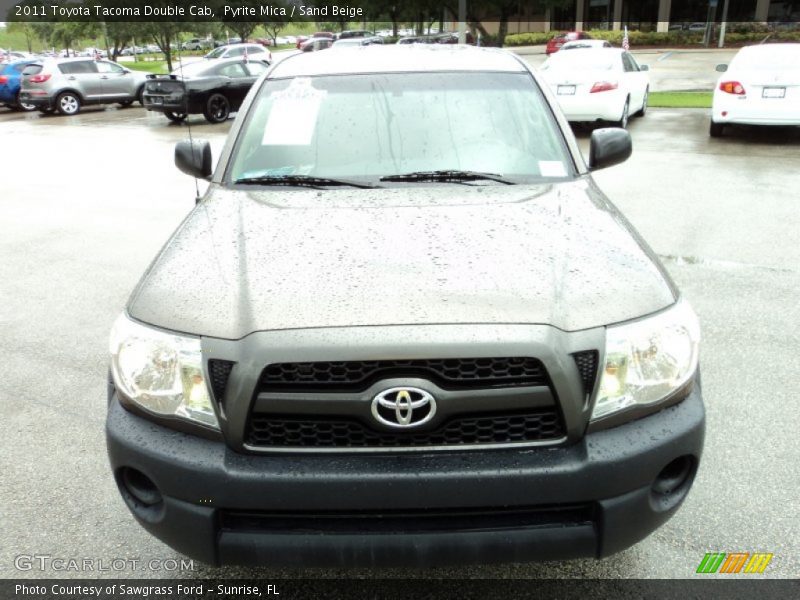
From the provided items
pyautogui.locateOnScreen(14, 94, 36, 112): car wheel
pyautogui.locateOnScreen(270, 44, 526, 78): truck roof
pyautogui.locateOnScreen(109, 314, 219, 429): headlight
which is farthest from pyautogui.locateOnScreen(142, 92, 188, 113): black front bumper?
pyautogui.locateOnScreen(109, 314, 219, 429): headlight

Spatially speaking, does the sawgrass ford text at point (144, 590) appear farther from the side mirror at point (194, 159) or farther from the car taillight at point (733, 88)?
the car taillight at point (733, 88)

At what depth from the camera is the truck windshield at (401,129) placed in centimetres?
318

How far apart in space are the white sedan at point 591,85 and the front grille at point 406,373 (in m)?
10.5

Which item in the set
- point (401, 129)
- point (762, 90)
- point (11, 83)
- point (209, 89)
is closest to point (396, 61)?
point (401, 129)

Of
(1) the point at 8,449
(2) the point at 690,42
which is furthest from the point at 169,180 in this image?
(2) the point at 690,42

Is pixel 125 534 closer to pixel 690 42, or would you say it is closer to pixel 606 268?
pixel 606 268

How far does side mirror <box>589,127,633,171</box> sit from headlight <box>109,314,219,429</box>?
2.31 m

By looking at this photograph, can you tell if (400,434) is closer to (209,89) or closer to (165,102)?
(209,89)

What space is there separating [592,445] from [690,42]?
48562 mm

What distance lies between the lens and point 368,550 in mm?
1912

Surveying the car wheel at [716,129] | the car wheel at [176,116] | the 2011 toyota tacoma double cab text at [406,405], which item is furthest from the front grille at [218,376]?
the car wheel at [176,116]

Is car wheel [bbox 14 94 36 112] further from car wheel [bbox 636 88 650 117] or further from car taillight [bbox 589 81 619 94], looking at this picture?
car wheel [bbox 636 88 650 117]

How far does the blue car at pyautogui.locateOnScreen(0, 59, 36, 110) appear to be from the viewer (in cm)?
2198

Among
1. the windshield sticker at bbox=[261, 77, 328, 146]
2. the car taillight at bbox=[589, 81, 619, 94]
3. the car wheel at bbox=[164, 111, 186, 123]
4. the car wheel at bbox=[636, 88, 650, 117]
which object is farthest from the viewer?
the car wheel at bbox=[164, 111, 186, 123]
